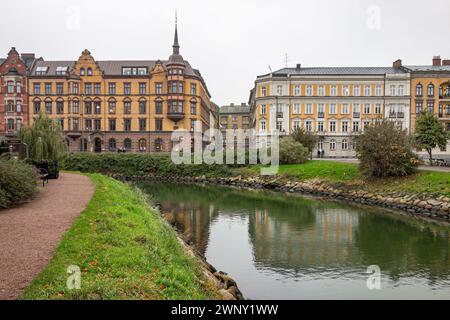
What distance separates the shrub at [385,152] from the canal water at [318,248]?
548cm

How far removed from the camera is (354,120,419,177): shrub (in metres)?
34.1

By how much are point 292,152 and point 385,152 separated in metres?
15.1

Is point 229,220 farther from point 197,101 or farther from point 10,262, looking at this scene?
point 197,101

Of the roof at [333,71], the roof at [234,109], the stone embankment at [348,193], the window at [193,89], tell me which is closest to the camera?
the stone embankment at [348,193]

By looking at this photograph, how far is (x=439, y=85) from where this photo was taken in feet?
208

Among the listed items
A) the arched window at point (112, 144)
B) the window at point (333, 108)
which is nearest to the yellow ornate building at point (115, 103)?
the arched window at point (112, 144)

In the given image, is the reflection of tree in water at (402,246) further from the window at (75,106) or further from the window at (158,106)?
the window at (75,106)

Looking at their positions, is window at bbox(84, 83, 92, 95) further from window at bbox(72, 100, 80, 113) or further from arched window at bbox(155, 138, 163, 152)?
arched window at bbox(155, 138, 163, 152)

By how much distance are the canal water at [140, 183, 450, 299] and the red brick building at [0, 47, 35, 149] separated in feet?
135

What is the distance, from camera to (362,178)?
3731 centimetres

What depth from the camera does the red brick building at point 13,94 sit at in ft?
208

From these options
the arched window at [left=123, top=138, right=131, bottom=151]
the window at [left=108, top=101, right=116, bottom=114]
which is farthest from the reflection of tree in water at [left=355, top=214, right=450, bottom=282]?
the window at [left=108, top=101, right=116, bottom=114]
